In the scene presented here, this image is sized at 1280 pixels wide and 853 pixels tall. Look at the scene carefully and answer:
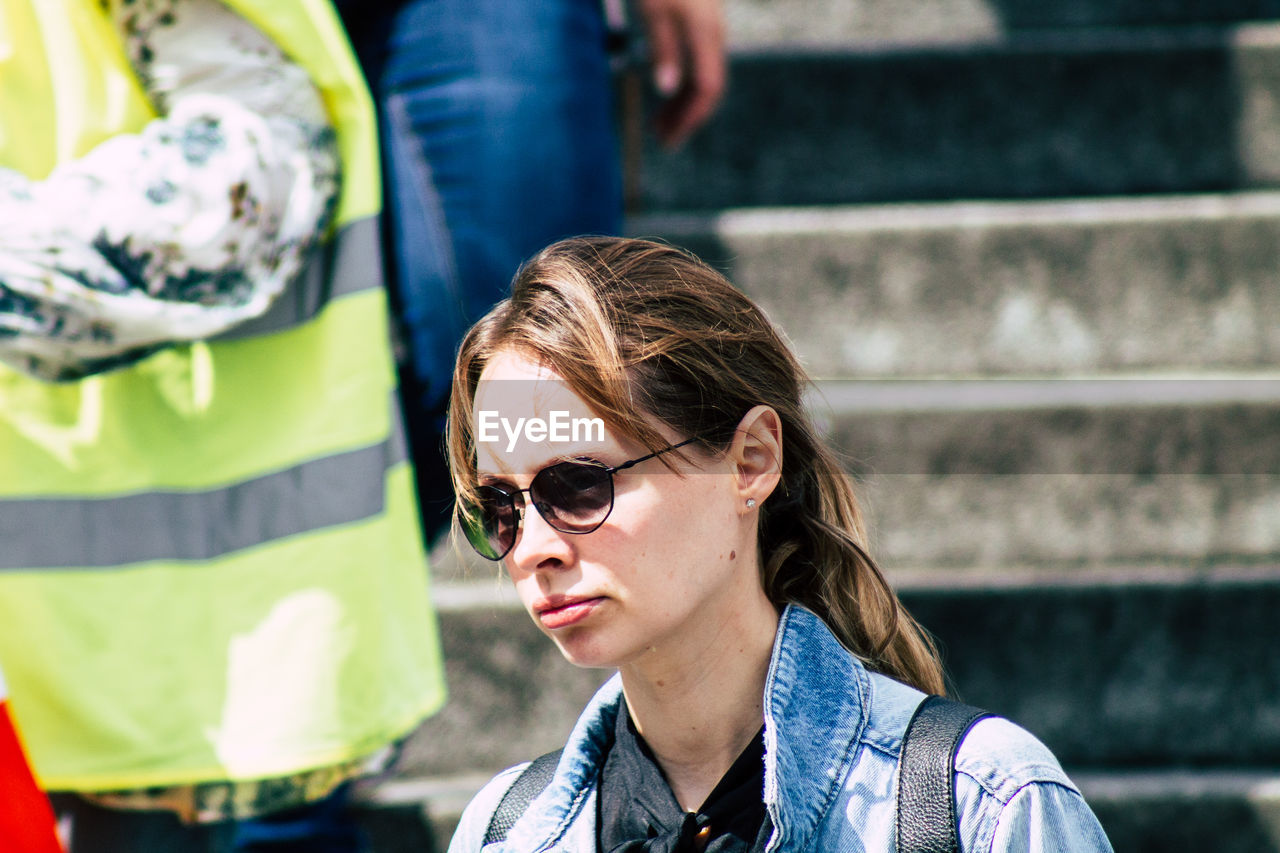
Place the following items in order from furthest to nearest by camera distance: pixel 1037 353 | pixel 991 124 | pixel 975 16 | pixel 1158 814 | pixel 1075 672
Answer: pixel 975 16
pixel 991 124
pixel 1037 353
pixel 1075 672
pixel 1158 814

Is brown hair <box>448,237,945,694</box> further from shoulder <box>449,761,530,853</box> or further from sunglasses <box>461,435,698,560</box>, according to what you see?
shoulder <box>449,761,530,853</box>

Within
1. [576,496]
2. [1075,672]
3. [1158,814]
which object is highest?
[576,496]

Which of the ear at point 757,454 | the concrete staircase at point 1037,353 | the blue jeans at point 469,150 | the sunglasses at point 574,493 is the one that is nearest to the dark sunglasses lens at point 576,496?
the sunglasses at point 574,493

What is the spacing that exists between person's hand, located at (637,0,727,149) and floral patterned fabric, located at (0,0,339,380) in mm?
676

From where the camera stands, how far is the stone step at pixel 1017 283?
3035 millimetres

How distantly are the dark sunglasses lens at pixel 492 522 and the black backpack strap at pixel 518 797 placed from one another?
0.91 ft

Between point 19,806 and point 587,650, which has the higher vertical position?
point 587,650

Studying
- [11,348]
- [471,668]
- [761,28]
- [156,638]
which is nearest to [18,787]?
[156,638]

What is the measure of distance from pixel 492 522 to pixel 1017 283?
2.13 meters

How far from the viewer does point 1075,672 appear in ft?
8.52

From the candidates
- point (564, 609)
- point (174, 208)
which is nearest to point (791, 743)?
point (564, 609)

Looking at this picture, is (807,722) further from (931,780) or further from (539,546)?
(539,546)

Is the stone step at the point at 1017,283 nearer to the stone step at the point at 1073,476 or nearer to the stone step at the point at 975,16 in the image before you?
the stone step at the point at 1073,476

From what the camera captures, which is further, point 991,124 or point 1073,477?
point 991,124
